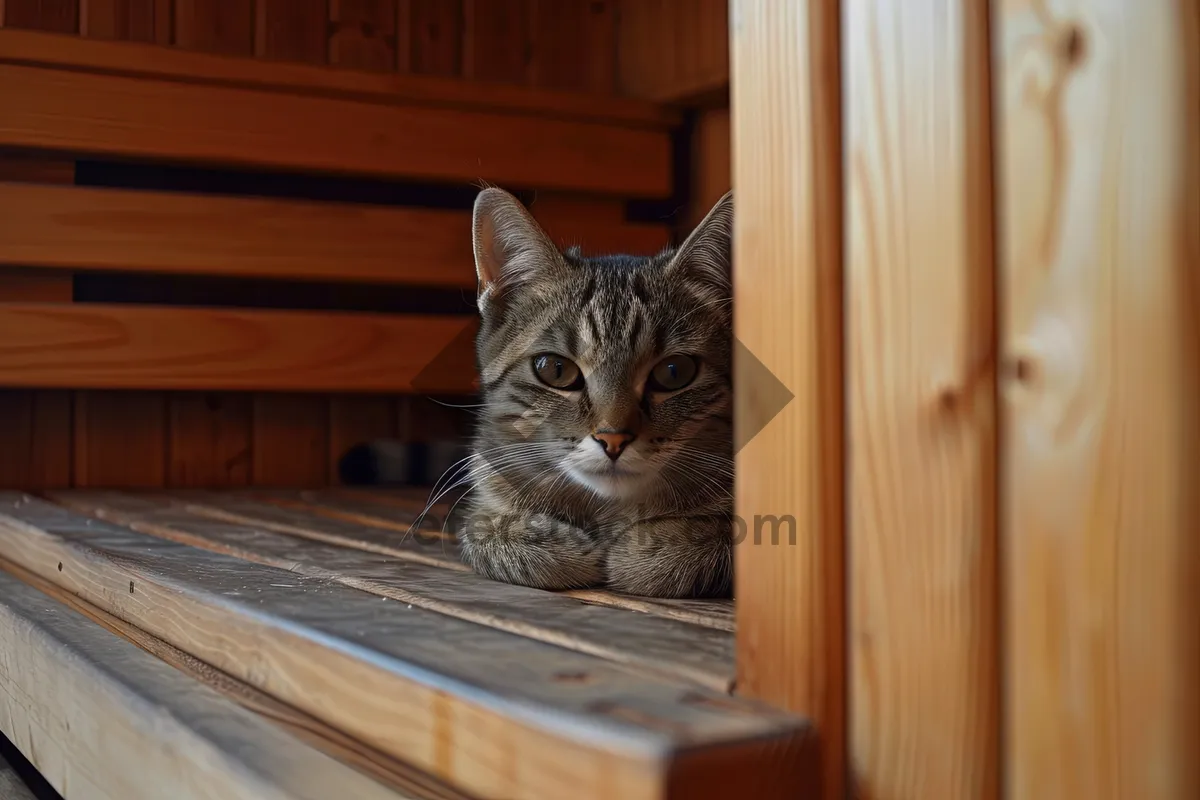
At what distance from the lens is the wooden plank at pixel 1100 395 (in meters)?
0.68

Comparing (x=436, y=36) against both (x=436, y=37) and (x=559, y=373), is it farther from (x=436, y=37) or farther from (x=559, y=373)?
(x=559, y=373)

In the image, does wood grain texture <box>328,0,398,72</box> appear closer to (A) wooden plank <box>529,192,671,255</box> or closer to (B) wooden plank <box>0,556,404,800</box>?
(A) wooden plank <box>529,192,671,255</box>

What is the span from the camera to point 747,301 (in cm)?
96

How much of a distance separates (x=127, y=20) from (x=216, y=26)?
0.72ft

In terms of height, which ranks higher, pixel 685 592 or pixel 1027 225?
pixel 1027 225

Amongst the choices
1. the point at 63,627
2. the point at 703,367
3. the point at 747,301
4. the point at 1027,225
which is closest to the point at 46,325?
the point at 63,627

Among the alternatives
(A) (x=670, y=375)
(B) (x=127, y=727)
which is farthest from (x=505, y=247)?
(B) (x=127, y=727)

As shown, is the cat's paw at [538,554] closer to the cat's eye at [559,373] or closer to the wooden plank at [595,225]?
the cat's eye at [559,373]

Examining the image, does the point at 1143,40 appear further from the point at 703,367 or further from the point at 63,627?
the point at 63,627

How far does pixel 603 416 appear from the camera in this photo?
4.93 ft

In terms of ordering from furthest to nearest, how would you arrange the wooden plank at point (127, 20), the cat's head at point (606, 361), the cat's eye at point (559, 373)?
1. the wooden plank at point (127, 20)
2. the cat's eye at point (559, 373)
3. the cat's head at point (606, 361)

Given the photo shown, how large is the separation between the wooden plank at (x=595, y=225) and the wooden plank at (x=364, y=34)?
585 millimetres

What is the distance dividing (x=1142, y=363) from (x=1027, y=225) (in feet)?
0.40

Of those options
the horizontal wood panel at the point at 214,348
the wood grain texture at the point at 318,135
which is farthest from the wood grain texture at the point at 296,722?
the wood grain texture at the point at 318,135
